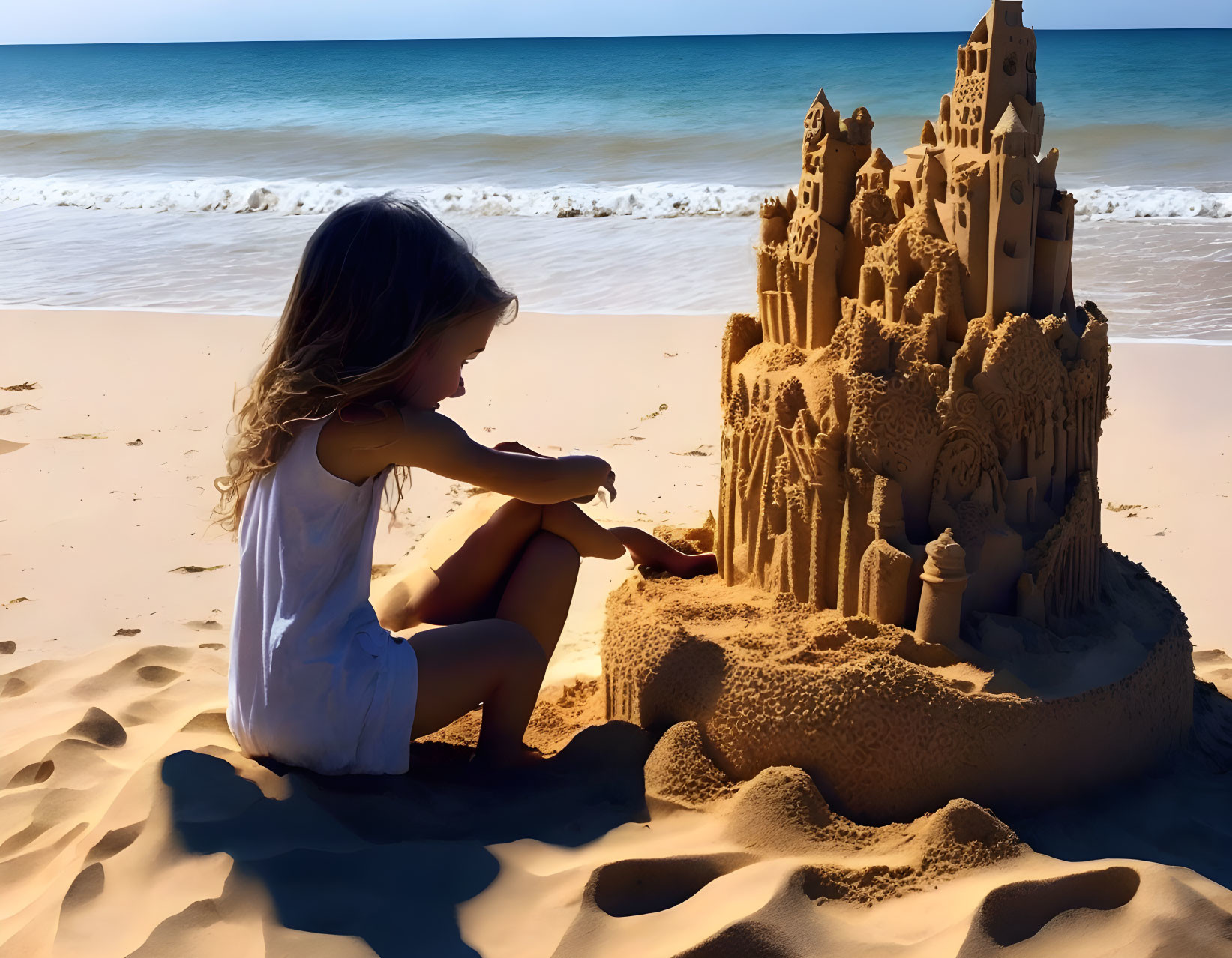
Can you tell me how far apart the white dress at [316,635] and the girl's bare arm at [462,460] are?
0.08 metres

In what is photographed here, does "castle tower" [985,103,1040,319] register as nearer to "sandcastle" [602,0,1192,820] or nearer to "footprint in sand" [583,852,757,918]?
"sandcastle" [602,0,1192,820]

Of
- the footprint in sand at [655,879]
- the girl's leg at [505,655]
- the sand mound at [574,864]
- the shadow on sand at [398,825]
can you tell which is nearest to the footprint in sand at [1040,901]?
the sand mound at [574,864]

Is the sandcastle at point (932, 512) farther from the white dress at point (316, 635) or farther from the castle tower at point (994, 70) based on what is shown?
the white dress at point (316, 635)

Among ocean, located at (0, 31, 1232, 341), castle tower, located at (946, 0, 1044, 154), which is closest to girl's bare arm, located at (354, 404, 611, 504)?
castle tower, located at (946, 0, 1044, 154)

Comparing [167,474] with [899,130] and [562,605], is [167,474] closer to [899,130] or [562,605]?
[562,605]

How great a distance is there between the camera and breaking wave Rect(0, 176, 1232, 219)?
37.2 feet

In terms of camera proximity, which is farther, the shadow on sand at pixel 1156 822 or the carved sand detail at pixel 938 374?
the carved sand detail at pixel 938 374

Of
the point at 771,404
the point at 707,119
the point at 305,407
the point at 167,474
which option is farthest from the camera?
the point at 707,119

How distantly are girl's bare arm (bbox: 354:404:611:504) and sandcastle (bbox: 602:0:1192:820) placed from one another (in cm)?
42

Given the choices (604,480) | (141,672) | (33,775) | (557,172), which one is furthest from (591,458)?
(557,172)

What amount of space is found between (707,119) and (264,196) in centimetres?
948

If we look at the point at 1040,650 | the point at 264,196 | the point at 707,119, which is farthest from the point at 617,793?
the point at 707,119

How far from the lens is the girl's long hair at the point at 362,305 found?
194 centimetres

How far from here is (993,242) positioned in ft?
7.05
